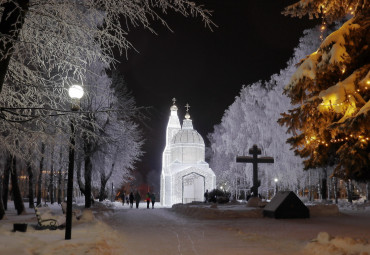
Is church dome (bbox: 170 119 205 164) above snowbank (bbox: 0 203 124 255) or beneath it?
above

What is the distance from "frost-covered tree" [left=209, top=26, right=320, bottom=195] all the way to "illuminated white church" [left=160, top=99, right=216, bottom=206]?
12.3 ft

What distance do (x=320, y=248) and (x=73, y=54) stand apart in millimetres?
6324

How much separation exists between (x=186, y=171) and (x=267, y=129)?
1826 cm

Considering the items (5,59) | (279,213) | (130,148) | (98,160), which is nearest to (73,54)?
(5,59)

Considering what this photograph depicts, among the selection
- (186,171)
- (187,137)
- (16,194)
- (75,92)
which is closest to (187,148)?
(187,137)

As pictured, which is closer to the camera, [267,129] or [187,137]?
[267,129]

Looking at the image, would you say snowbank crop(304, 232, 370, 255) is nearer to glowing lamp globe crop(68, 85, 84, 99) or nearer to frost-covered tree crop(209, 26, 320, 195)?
glowing lamp globe crop(68, 85, 84, 99)

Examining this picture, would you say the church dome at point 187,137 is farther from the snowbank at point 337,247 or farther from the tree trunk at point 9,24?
the tree trunk at point 9,24

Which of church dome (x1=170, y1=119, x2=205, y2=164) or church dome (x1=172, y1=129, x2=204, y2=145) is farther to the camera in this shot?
church dome (x1=172, y1=129, x2=204, y2=145)

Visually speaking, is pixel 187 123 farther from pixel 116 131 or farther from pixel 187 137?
pixel 116 131

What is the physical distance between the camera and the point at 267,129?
38.1 m

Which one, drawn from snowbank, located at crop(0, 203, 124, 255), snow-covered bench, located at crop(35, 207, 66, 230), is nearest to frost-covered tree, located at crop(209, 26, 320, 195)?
snow-covered bench, located at crop(35, 207, 66, 230)

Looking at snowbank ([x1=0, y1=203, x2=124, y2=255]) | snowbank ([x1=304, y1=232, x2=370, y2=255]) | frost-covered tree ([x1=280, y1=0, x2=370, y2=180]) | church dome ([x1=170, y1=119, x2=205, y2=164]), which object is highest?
church dome ([x1=170, y1=119, x2=205, y2=164])

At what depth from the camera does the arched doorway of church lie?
55.3 m
